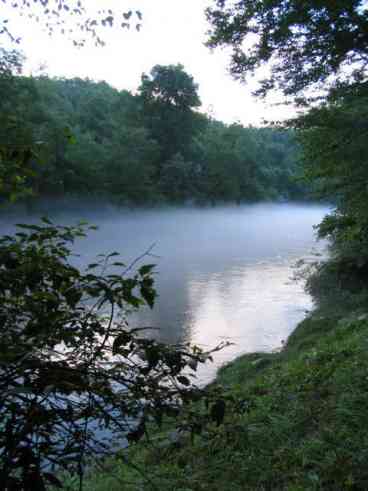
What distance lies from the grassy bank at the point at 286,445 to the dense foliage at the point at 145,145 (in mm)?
28238

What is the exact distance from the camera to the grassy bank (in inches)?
114

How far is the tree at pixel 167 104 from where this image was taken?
51.6 metres

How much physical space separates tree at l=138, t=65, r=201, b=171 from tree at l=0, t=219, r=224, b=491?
49905 mm

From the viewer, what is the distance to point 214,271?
20.6 meters

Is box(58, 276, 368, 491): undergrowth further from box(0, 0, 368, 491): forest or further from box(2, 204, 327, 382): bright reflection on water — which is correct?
box(2, 204, 327, 382): bright reflection on water

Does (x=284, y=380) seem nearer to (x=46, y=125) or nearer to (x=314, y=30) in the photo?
(x=314, y=30)

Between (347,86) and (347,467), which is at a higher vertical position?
(347,86)

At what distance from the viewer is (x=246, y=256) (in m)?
25.7

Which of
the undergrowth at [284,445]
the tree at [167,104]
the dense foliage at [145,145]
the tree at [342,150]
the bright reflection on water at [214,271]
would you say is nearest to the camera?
the undergrowth at [284,445]

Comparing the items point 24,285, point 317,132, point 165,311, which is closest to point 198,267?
point 165,311

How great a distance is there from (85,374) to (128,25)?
285cm

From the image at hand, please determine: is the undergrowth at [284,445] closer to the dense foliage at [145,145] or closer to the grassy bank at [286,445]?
the grassy bank at [286,445]

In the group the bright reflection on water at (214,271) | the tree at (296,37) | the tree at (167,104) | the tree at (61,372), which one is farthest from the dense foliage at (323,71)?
the tree at (167,104)

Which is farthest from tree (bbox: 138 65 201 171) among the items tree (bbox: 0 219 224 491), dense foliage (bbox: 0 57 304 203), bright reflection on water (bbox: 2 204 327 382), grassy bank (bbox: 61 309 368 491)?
tree (bbox: 0 219 224 491)
